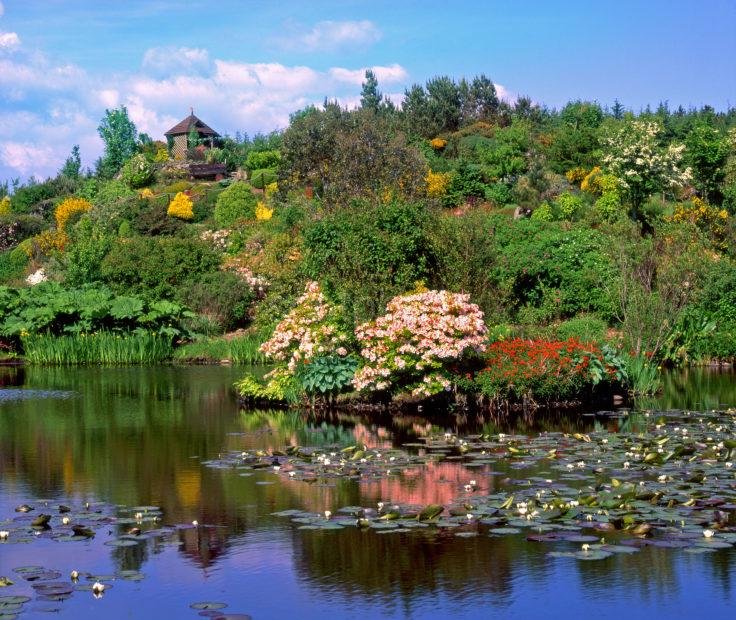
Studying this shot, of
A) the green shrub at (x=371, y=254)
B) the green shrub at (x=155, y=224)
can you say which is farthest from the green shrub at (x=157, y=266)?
the green shrub at (x=371, y=254)

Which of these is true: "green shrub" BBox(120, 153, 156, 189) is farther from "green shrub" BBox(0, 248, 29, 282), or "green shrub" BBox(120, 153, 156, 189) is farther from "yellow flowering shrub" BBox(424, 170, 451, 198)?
"yellow flowering shrub" BBox(424, 170, 451, 198)

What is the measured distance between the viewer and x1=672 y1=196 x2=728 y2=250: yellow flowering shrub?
35.9 m

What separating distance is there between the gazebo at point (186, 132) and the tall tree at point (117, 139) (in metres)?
2.90

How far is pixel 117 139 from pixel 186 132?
5559mm

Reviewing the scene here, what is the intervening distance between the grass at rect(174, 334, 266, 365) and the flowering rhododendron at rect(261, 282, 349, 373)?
947cm

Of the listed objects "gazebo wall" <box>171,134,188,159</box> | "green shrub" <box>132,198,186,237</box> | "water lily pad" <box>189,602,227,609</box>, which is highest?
"gazebo wall" <box>171,134,188,159</box>

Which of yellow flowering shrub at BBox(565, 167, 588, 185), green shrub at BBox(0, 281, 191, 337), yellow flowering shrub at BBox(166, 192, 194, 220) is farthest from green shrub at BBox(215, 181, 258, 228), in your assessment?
green shrub at BBox(0, 281, 191, 337)

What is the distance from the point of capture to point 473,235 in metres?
27.2

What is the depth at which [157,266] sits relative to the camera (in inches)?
1403

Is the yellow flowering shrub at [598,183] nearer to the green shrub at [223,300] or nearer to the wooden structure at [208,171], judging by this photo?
the green shrub at [223,300]

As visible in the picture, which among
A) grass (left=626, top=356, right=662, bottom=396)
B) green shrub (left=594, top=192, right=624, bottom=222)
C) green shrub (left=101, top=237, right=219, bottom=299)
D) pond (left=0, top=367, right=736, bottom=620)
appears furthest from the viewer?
green shrub (left=594, top=192, right=624, bottom=222)

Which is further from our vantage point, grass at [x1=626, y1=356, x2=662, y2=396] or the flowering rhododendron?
grass at [x1=626, y1=356, x2=662, y2=396]

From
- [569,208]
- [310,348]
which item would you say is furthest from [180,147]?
[310,348]

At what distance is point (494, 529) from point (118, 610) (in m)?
3.56
